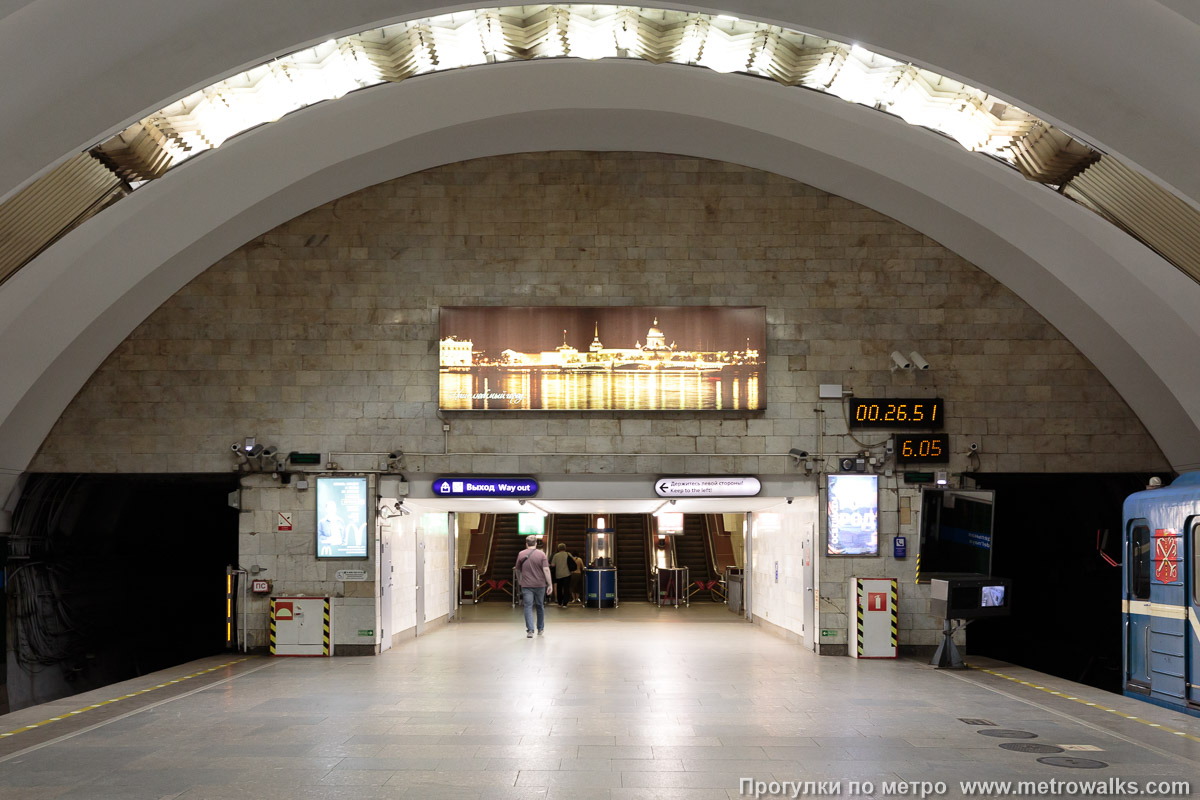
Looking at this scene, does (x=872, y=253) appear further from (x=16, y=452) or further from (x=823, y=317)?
(x=16, y=452)

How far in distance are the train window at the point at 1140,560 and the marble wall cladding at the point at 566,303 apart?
4105 mm

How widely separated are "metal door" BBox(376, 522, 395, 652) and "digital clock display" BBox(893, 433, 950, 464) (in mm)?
7531

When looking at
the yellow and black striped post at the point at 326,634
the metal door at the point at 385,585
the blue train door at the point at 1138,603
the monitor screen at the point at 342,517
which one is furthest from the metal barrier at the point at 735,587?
the blue train door at the point at 1138,603

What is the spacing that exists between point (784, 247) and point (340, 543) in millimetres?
7731

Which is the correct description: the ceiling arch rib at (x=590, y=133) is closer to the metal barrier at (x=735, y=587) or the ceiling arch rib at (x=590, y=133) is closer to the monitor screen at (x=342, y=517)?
the monitor screen at (x=342, y=517)

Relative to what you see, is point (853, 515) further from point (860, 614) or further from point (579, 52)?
point (579, 52)

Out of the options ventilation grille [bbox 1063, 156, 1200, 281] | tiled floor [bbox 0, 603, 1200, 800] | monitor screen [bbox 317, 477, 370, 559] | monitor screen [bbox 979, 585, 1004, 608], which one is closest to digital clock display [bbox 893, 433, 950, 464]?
monitor screen [bbox 979, 585, 1004, 608]

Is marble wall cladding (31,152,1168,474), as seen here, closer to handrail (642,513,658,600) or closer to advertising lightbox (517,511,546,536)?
A: handrail (642,513,658,600)

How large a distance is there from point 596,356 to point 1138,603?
7.68 metres

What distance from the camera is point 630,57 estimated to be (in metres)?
14.4

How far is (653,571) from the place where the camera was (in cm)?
2670

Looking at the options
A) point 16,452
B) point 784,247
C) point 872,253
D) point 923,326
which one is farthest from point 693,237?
point 16,452

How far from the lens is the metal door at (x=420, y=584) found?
18484mm

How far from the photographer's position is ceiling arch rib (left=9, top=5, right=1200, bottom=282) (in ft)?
39.9
